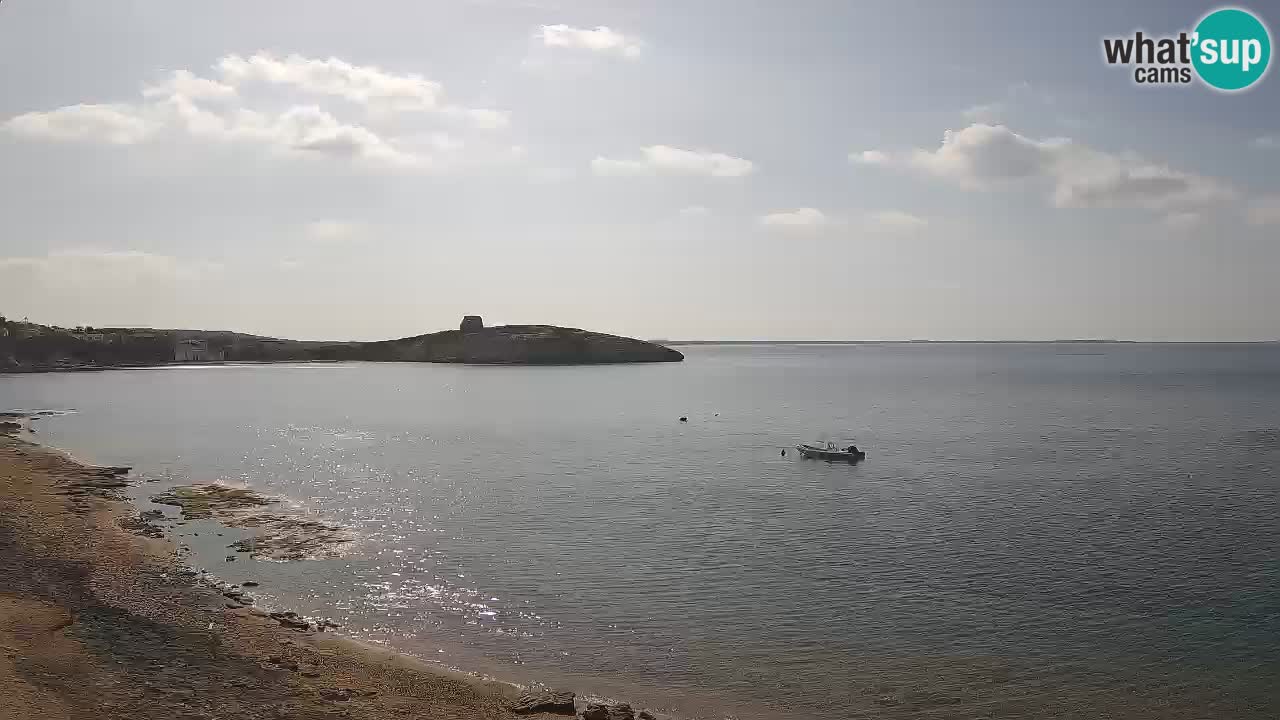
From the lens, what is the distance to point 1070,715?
2305 cm

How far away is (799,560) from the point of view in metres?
39.0

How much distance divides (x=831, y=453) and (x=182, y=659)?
199 ft

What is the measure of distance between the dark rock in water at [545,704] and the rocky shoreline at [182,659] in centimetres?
4

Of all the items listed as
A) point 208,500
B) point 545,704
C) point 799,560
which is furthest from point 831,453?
point 545,704

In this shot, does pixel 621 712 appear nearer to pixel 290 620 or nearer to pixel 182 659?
pixel 182 659

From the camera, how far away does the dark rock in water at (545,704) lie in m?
22.3

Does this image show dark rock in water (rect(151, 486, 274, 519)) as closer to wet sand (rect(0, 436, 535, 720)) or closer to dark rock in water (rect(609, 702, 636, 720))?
wet sand (rect(0, 436, 535, 720))

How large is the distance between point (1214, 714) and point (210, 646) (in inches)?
1227

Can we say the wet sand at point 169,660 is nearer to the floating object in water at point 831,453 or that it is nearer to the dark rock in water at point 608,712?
the dark rock in water at point 608,712

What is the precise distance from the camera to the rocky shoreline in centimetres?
2097

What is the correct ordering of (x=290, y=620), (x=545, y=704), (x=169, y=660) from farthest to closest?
(x=290, y=620) → (x=169, y=660) → (x=545, y=704)

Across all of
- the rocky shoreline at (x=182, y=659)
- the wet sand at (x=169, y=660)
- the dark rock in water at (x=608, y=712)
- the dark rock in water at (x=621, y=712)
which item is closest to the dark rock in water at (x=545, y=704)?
the rocky shoreline at (x=182, y=659)

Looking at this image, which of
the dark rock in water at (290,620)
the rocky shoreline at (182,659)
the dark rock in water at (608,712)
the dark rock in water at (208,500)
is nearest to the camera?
the rocky shoreline at (182,659)

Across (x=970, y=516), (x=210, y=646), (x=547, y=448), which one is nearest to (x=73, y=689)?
(x=210, y=646)
